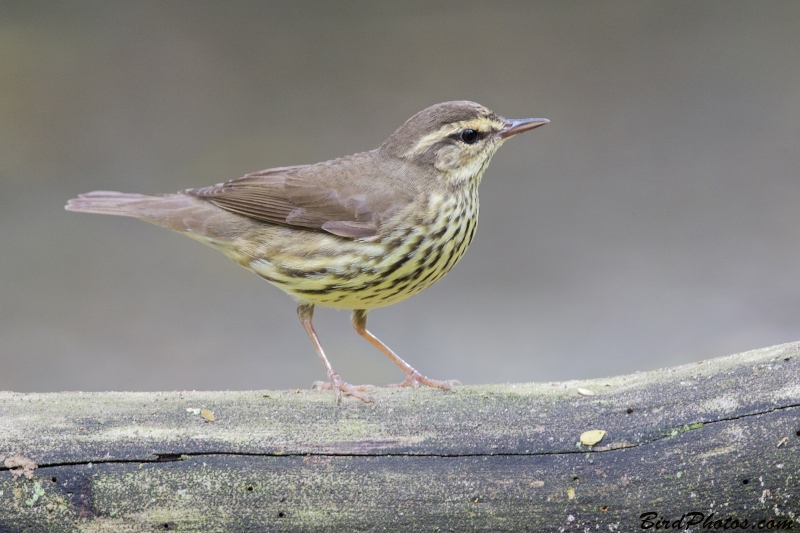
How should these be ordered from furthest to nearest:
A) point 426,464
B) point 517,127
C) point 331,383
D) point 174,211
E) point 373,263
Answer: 1. point 174,211
2. point 517,127
3. point 373,263
4. point 331,383
5. point 426,464

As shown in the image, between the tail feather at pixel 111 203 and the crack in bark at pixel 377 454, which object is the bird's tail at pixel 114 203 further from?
the crack in bark at pixel 377 454

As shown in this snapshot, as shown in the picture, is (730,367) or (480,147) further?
(480,147)

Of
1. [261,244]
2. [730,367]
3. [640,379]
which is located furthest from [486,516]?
[261,244]

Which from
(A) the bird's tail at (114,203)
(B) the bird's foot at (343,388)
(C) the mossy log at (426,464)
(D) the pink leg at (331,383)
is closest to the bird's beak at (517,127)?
(D) the pink leg at (331,383)

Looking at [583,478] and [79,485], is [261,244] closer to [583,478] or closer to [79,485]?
[79,485]

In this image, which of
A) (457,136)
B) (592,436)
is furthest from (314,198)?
(592,436)

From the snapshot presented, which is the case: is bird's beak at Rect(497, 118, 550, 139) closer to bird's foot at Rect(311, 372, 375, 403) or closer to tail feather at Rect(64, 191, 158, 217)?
bird's foot at Rect(311, 372, 375, 403)

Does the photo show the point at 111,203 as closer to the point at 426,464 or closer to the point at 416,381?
the point at 416,381
